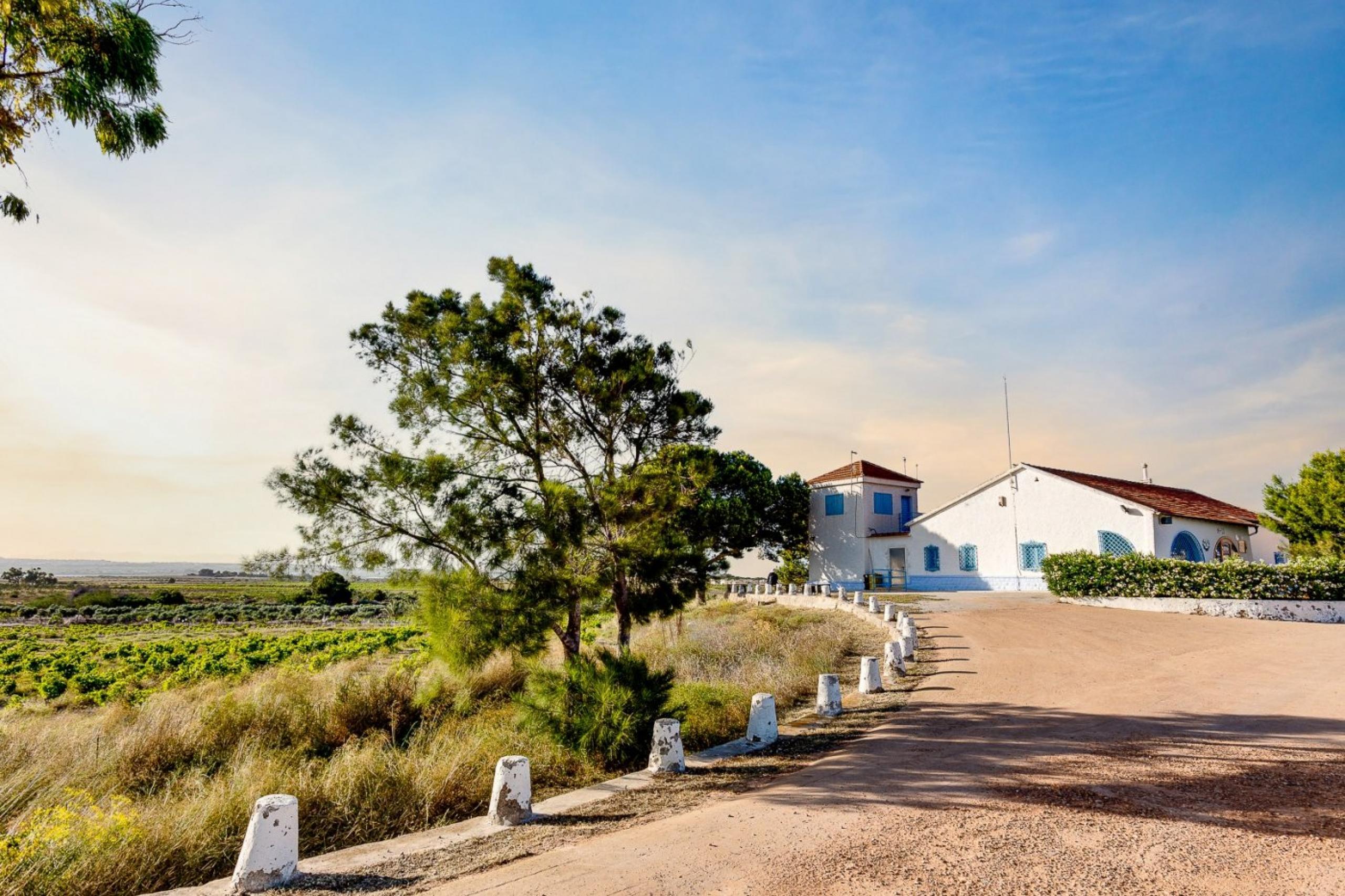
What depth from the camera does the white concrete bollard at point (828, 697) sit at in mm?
9016

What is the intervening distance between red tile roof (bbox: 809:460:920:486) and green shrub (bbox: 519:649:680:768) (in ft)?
95.0

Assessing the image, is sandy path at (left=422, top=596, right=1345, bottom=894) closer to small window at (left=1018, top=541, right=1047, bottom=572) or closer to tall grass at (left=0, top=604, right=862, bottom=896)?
tall grass at (left=0, top=604, right=862, bottom=896)

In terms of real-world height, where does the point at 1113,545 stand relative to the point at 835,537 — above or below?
below

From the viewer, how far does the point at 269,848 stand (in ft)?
14.2

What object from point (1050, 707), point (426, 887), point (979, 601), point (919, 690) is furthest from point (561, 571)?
point (979, 601)

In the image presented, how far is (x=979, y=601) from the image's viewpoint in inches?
901

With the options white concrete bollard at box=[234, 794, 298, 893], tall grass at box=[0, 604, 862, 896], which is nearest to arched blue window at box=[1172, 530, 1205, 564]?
tall grass at box=[0, 604, 862, 896]

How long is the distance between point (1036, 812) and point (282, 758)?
25.5ft

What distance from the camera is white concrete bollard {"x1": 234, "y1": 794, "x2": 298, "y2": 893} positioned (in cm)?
425

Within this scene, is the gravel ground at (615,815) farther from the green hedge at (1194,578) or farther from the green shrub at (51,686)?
the green shrub at (51,686)

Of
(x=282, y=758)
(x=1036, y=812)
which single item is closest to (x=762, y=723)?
(x=1036, y=812)

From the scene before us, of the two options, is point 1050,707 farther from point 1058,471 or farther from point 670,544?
point 1058,471

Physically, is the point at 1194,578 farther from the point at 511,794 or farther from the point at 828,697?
the point at 511,794

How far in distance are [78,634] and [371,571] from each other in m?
39.8
